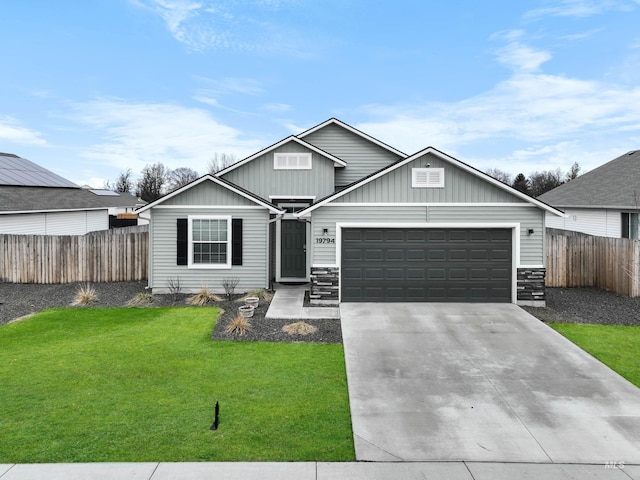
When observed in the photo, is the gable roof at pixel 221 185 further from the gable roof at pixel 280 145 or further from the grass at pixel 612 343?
the grass at pixel 612 343

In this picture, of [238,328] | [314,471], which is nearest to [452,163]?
[238,328]

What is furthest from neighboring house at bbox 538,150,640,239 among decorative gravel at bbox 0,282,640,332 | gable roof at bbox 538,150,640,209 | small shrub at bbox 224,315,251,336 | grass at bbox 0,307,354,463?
grass at bbox 0,307,354,463

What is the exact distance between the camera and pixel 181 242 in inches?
565

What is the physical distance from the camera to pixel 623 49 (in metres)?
15.8

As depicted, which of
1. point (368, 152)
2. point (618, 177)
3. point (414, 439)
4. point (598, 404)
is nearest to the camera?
point (414, 439)

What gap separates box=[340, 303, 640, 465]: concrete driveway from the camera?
5.22 meters

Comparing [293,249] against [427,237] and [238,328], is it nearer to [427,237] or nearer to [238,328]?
[427,237]

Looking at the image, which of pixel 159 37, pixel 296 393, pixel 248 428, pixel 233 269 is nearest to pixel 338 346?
pixel 296 393

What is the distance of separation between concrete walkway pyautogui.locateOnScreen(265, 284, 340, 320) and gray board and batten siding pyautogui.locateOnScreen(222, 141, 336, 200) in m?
3.86

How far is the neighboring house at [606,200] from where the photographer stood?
1936 centimetres

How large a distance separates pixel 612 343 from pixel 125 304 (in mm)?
12205

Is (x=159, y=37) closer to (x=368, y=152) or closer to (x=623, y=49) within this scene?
(x=368, y=152)

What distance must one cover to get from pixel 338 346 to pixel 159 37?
15.0 meters

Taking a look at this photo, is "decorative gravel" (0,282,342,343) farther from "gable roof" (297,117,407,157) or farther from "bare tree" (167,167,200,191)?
"bare tree" (167,167,200,191)
